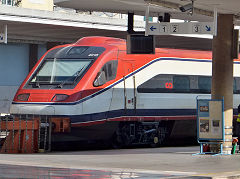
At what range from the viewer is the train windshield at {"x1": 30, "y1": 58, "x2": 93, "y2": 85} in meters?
22.1

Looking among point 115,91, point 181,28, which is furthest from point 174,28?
point 115,91

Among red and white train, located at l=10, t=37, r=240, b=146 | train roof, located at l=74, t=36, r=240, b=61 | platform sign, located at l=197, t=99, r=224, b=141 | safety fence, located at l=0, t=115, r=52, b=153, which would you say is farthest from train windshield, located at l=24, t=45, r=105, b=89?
platform sign, located at l=197, t=99, r=224, b=141

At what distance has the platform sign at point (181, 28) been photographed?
18.9 metres

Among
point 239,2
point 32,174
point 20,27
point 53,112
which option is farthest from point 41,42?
point 32,174

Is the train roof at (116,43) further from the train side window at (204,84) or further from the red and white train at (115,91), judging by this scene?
the train side window at (204,84)

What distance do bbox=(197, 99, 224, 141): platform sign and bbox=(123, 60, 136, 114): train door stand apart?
3505 millimetres

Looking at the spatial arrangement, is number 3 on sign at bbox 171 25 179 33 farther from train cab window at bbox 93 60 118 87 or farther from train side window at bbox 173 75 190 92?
train side window at bbox 173 75 190 92

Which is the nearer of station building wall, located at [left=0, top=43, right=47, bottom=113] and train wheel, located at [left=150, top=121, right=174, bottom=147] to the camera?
train wheel, located at [left=150, top=121, right=174, bottom=147]

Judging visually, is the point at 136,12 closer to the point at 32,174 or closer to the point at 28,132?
the point at 28,132

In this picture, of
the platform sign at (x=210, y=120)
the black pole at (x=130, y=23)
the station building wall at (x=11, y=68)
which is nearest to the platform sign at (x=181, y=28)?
the platform sign at (x=210, y=120)

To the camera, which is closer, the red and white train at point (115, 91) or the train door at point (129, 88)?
the red and white train at point (115, 91)

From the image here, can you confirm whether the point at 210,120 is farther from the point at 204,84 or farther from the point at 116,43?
the point at 204,84

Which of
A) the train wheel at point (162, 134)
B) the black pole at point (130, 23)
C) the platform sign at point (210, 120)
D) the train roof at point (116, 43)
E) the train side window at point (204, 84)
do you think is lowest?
the train wheel at point (162, 134)

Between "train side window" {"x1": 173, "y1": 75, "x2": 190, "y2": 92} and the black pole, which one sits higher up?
the black pole
